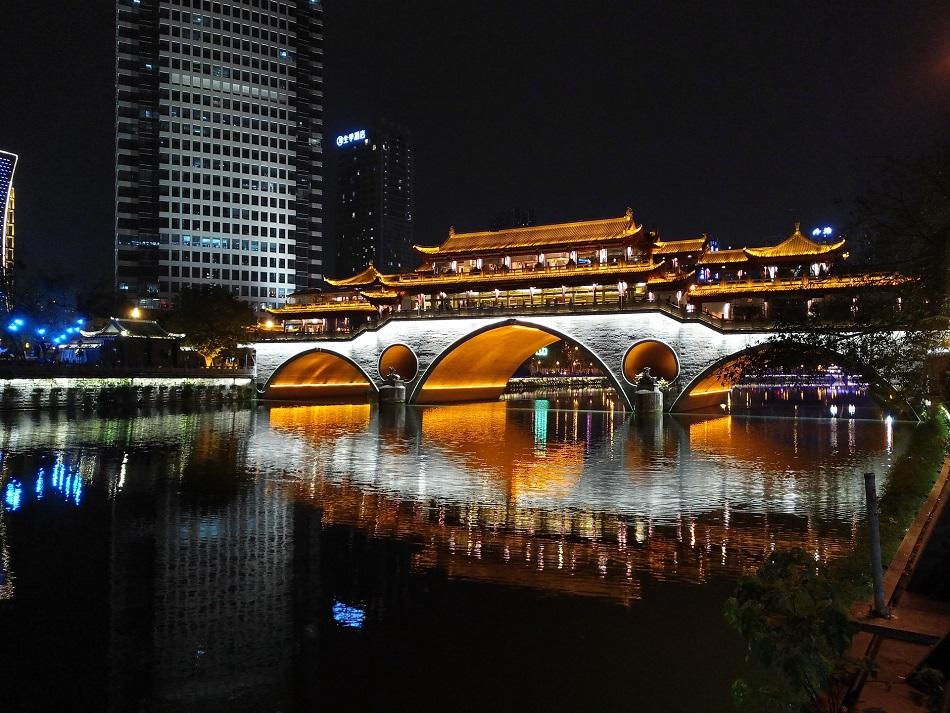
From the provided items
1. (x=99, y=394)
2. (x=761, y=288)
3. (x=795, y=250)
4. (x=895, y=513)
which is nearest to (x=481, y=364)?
(x=761, y=288)

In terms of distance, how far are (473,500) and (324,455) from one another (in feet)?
29.3

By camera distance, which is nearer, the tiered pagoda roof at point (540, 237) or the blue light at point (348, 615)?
the blue light at point (348, 615)

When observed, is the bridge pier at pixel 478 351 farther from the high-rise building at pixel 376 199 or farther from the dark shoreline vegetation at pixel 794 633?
the high-rise building at pixel 376 199

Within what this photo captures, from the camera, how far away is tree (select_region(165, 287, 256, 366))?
6397 cm

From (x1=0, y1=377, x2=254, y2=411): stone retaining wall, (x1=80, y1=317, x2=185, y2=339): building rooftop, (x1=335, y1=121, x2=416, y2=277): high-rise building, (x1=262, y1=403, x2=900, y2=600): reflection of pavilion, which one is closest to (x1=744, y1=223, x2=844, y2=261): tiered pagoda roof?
(x1=262, y1=403, x2=900, y2=600): reflection of pavilion

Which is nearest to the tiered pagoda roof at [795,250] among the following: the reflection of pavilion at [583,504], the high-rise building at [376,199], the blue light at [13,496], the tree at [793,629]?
the reflection of pavilion at [583,504]

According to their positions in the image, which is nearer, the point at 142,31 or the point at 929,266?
the point at 929,266

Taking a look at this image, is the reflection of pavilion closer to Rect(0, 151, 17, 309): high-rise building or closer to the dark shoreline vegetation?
the dark shoreline vegetation

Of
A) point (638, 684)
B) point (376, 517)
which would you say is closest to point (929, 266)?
point (638, 684)

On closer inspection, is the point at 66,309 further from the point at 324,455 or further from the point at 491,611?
the point at 491,611

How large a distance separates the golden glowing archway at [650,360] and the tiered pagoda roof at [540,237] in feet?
22.2

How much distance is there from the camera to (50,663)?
22.5 ft

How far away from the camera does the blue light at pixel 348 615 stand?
310 inches

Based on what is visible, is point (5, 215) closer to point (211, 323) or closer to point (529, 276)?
point (211, 323)
